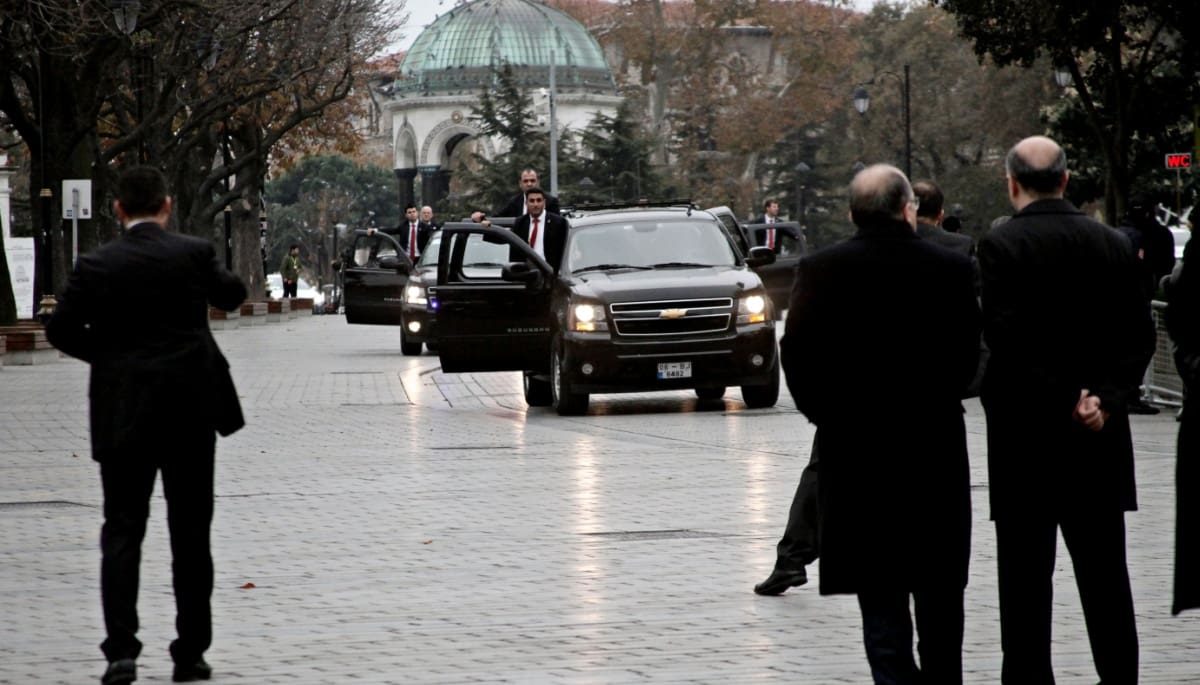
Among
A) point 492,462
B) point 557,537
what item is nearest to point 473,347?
point 492,462

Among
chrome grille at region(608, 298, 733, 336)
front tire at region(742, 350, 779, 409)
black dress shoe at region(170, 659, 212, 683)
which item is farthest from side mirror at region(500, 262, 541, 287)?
black dress shoe at region(170, 659, 212, 683)

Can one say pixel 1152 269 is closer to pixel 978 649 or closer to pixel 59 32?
pixel 978 649

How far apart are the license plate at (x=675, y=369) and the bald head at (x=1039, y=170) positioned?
12.6 metres

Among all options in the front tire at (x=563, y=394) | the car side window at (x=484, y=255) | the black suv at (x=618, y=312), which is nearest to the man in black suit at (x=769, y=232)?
the car side window at (x=484, y=255)

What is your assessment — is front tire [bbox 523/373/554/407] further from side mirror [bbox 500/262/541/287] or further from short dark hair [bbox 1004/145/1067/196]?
short dark hair [bbox 1004/145/1067/196]

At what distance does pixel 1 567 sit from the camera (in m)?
10.1

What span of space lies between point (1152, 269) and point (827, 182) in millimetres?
73585

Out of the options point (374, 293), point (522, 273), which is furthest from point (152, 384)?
point (374, 293)

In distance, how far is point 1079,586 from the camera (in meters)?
6.56

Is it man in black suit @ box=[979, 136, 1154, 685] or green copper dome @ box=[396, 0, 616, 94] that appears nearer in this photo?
man in black suit @ box=[979, 136, 1154, 685]

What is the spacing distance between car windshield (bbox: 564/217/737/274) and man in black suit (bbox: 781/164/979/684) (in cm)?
1399

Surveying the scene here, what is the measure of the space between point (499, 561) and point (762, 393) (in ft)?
33.1

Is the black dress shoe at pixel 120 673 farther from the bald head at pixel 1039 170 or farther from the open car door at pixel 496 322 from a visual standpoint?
the open car door at pixel 496 322

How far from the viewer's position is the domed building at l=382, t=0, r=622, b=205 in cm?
9344
